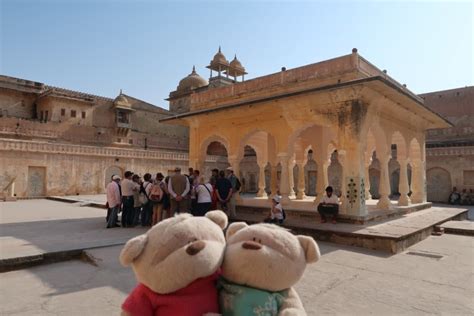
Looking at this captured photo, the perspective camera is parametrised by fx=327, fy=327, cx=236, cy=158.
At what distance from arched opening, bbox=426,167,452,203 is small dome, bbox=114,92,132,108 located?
2844 cm

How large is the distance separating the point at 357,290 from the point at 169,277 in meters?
3.19

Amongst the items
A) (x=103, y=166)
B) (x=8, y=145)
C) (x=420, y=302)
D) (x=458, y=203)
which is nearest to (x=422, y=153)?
(x=458, y=203)

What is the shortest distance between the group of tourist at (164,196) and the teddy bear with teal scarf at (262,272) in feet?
20.5

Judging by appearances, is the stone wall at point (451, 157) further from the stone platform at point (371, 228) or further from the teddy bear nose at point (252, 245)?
the teddy bear nose at point (252, 245)

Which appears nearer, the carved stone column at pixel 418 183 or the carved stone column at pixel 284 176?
the carved stone column at pixel 284 176

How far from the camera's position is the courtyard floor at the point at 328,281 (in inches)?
142

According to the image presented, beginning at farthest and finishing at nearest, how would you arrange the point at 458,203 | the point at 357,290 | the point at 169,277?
the point at 458,203 → the point at 357,290 → the point at 169,277

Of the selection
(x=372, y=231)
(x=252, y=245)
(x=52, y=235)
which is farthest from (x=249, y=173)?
(x=252, y=245)

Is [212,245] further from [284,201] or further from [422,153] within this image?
[422,153]

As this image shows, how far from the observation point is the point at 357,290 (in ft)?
13.6

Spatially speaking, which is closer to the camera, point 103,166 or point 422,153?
point 422,153

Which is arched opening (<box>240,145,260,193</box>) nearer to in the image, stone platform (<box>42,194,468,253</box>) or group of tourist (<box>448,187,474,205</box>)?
group of tourist (<box>448,187,474,205</box>)

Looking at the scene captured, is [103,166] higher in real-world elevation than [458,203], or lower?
higher

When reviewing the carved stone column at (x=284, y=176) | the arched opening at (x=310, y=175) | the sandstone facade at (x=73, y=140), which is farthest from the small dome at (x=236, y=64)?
the carved stone column at (x=284, y=176)
